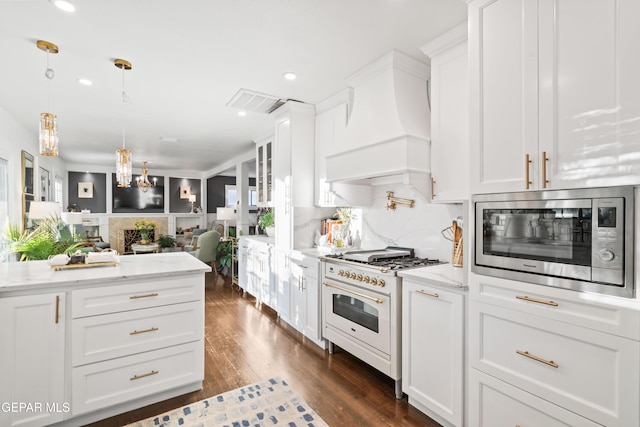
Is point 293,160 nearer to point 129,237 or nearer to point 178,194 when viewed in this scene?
point 178,194

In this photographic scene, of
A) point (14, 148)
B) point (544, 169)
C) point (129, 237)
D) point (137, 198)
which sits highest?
point (14, 148)

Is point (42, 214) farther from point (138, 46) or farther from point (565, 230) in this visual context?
point (565, 230)

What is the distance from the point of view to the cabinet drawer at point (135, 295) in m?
1.97

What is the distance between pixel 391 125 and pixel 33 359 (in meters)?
2.79

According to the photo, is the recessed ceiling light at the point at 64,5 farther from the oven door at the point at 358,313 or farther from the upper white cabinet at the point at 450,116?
the oven door at the point at 358,313

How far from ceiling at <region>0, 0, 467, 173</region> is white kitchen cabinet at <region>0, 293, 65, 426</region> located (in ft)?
5.78

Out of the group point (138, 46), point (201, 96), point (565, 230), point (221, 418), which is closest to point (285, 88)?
point (201, 96)

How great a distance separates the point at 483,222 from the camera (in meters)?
1.76

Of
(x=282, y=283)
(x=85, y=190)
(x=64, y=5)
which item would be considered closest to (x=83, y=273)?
(x=64, y=5)

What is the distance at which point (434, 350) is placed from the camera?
2.01 metres

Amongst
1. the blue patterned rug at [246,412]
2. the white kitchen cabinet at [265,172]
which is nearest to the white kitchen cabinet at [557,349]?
the blue patterned rug at [246,412]

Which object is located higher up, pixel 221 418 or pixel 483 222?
pixel 483 222

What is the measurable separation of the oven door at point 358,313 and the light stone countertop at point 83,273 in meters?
1.20

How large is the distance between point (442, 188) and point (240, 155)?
17.6ft
